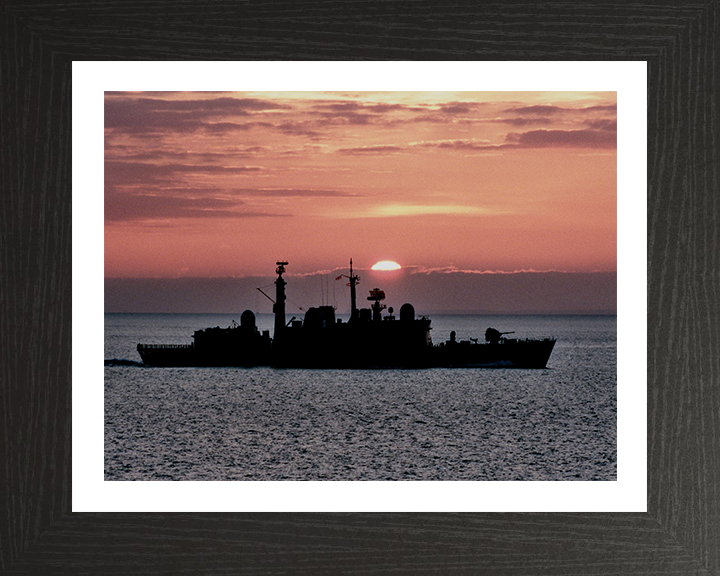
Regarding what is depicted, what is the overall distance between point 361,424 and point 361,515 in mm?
23375

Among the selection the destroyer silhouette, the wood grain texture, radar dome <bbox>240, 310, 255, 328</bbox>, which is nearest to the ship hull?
the destroyer silhouette

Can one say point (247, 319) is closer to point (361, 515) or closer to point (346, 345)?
point (346, 345)

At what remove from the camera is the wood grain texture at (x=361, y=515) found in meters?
2.46

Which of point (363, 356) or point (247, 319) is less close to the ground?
point (247, 319)

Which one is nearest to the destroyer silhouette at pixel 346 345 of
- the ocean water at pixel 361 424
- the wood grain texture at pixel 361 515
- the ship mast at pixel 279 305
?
the ship mast at pixel 279 305

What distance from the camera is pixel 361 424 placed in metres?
25.6

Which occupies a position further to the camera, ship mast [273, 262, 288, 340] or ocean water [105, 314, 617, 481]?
ship mast [273, 262, 288, 340]

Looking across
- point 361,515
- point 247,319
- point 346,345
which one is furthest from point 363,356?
point 361,515

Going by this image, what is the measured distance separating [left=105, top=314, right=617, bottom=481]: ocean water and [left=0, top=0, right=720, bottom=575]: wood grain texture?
48.2 ft

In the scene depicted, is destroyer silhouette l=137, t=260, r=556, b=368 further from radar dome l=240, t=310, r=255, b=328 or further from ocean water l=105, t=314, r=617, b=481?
ocean water l=105, t=314, r=617, b=481

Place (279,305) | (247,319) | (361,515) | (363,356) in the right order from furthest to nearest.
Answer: (247,319), (363,356), (279,305), (361,515)

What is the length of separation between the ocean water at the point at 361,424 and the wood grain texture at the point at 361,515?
14.7 meters

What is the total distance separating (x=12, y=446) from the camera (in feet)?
8.04

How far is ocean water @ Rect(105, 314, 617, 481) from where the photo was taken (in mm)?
19963
